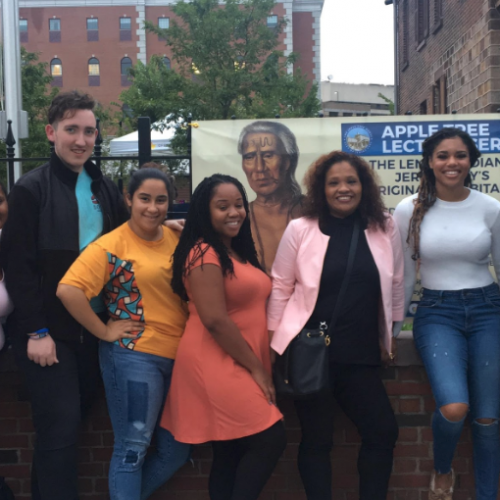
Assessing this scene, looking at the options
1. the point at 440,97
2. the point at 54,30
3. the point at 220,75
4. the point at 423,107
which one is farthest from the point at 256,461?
the point at 54,30

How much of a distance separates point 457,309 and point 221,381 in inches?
49.7

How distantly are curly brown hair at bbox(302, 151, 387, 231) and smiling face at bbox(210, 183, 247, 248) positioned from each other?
45 centimetres

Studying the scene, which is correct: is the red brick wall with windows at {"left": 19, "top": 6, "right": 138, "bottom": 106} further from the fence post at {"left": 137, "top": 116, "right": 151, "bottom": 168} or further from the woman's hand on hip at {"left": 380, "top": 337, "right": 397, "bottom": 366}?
the woman's hand on hip at {"left": 380, "top": 337, "right": 397, "bottom": 366}

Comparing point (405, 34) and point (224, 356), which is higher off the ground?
point (405, 34)

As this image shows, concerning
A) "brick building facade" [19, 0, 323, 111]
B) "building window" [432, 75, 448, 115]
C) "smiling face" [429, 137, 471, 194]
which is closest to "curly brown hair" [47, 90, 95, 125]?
"smiling face" [429, 137, 471, 194]

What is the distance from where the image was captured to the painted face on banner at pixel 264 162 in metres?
4.78

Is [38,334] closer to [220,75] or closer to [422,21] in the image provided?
[422,21]

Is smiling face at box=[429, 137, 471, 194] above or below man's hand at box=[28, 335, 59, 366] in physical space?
above

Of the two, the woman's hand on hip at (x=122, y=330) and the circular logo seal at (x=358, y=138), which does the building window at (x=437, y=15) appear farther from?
the woman's hand on hip at (x=122, y=330)

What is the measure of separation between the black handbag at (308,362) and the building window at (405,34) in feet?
58.6

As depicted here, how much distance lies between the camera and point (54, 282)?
10.3ft

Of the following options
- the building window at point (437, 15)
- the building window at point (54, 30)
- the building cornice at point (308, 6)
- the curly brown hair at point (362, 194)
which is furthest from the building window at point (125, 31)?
the curly brown hair at point (362, 194)

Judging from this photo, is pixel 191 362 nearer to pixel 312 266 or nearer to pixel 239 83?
pixel 312 266

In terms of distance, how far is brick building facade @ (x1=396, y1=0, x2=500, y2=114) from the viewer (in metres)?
9.79
